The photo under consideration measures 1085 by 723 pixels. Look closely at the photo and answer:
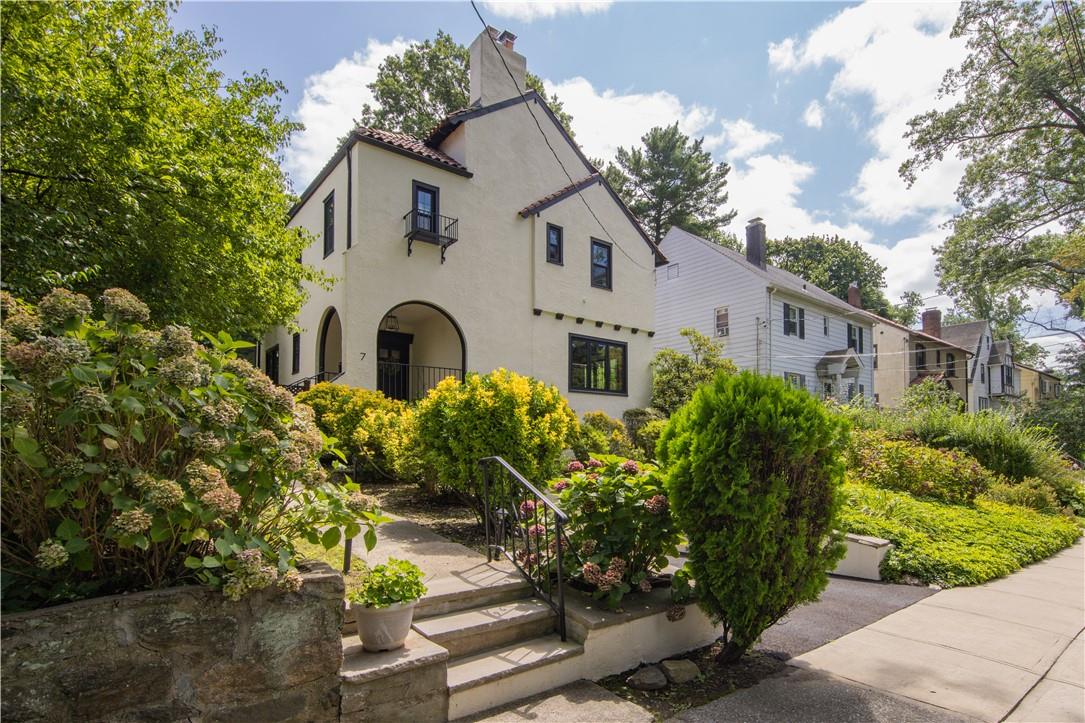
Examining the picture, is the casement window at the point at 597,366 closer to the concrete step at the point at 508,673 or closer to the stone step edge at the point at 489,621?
the stone step edge at the point at 489,621

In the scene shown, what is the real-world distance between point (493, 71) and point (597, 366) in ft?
25.7

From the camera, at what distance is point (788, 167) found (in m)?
12.8

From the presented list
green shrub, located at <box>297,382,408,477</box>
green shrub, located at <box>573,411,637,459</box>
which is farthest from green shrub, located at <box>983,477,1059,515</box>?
green shrub, located at <box>297,382,408,477</box>

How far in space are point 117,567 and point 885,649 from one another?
4831 mm

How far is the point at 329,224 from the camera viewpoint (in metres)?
11.6

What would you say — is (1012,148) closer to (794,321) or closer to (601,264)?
(794,321)

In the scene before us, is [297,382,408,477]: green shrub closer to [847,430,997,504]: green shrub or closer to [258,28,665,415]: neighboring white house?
[258,28,665,415]: neighboring white house

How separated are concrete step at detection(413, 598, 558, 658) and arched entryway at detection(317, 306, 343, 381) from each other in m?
7.45

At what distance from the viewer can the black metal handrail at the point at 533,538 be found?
359cm

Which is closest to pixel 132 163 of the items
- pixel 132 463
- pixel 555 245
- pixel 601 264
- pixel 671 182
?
pixel 132 463

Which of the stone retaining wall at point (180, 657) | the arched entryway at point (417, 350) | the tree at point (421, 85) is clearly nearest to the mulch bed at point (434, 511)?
the stone retaining wall at point (180, 657)

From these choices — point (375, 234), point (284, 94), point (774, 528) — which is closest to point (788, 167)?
point (375, 234)

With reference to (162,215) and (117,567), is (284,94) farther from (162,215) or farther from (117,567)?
(117,567)

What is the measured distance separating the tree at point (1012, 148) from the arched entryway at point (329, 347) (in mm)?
18351
